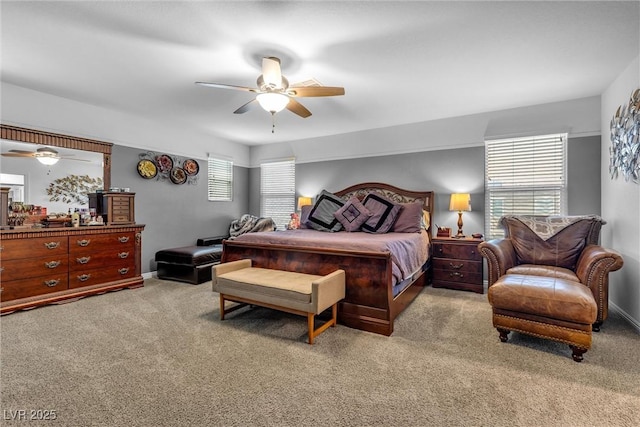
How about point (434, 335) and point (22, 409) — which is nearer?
point (22, 409)

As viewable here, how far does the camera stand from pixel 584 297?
2170mm

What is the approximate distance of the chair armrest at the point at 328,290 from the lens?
7.88 ft

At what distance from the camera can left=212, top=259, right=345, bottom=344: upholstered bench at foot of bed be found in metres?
2.45

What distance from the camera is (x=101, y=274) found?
153 inches

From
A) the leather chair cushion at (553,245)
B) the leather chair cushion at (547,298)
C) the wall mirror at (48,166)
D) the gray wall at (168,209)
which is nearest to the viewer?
the leather chair cushion at (547,298)

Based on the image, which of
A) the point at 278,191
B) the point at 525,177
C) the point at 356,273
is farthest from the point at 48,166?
the point at 525,177

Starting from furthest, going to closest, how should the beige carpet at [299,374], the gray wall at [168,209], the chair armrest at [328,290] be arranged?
the gray wall at [168,209] < the chair armrest at [328,290] < the beige carpet at [299,374]

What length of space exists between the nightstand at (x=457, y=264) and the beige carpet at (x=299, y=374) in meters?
1.06

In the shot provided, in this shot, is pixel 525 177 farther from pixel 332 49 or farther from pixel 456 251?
pixel 332 49

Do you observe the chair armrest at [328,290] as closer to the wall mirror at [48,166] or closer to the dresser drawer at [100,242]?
the dresser drawer at [100,242]

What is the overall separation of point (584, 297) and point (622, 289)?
1.55 meters

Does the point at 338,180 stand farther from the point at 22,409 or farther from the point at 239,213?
the point at 22,409

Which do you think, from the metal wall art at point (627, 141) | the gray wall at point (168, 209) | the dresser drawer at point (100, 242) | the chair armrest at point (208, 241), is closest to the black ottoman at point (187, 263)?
the gray wall at point (168, 209)

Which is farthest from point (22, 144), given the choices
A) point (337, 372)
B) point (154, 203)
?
point (337, 372)
